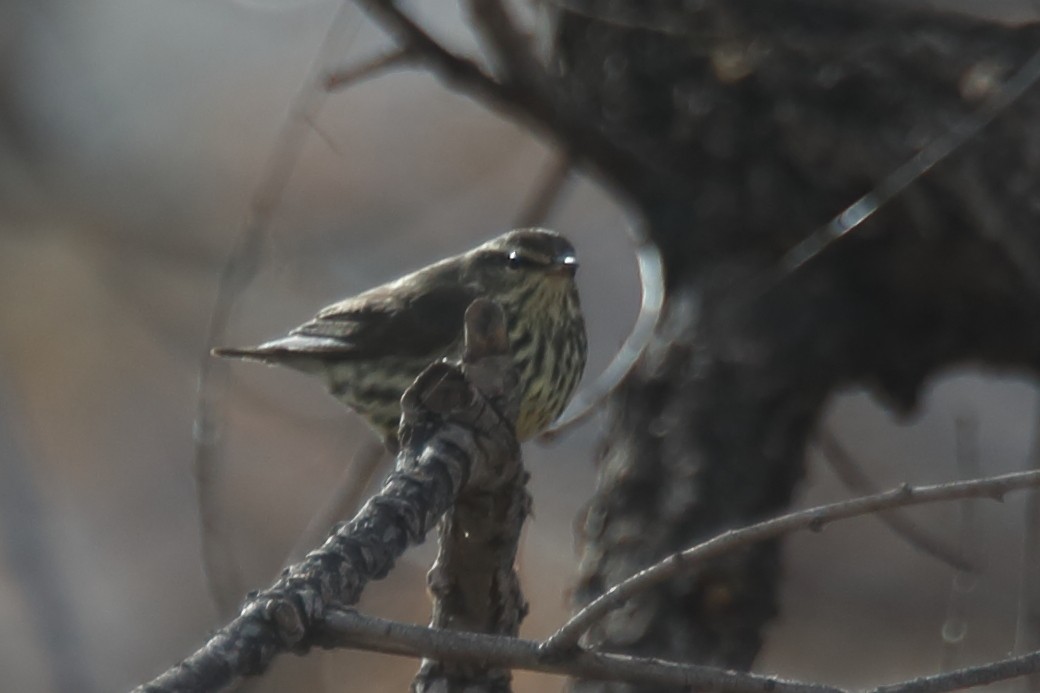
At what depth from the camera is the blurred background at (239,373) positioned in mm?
8523

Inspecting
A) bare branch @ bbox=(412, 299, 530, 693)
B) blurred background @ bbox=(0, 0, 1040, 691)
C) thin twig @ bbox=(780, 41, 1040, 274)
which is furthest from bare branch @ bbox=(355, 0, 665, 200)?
blurred background @ bbox=(0, 0, 1040, 691)

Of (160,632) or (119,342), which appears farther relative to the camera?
(119,342)

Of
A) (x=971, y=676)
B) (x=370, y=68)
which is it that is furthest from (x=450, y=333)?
(x=971, y=676)

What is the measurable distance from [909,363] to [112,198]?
726 cm

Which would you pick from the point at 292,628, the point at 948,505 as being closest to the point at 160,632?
the point at 948,505

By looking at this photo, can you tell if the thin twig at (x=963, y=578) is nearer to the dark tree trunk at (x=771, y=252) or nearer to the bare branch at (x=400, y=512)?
the dark tree trunk at (x=771, y=252)

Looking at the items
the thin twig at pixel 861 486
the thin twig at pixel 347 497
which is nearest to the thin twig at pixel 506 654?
the thin twig at pixel 347 497

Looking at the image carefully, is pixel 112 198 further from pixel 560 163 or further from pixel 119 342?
pixel 560 163

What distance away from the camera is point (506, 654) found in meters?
1.93

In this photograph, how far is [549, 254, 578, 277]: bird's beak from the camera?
441 centimetres

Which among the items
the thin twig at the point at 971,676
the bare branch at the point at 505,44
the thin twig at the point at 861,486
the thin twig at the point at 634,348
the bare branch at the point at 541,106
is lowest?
the thin twig at the point at 971,676

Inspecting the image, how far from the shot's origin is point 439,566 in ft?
9.16

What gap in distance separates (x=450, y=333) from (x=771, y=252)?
3.14ft

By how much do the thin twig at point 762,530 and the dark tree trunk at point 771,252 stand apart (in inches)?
75.3
